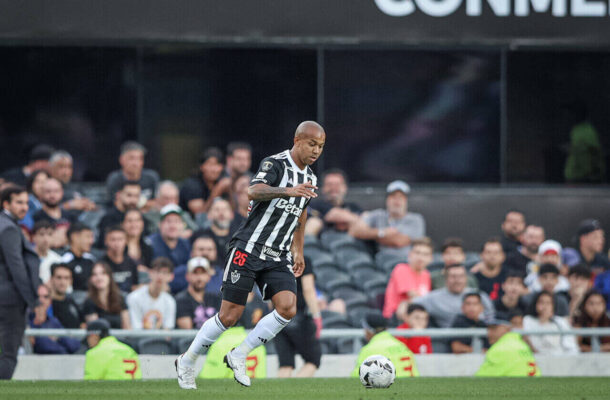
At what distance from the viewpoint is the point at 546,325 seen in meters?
13.3

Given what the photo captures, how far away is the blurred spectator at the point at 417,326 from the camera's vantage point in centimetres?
1266

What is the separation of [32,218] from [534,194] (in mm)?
7679

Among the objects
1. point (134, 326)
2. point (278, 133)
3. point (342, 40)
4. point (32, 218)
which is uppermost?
point (342, 40)

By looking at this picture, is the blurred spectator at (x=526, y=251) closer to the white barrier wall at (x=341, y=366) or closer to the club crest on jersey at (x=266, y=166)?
the white barrier wall at (x=341, y=366)

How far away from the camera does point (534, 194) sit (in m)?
17.8

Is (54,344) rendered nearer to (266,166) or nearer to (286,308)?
(286,308)

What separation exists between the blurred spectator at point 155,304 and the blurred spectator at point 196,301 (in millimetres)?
95

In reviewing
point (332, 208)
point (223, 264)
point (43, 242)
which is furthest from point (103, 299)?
point (332, 208)

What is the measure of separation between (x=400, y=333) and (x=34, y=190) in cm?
471

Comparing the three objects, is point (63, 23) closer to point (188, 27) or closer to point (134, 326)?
point (188, 27)

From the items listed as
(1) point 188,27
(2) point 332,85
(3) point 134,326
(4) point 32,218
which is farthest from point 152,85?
(3) point 134,326

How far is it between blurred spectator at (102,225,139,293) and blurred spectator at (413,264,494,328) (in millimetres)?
3070

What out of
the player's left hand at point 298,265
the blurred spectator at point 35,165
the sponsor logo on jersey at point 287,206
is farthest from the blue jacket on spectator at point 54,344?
the sponsor logo on jersey at point 287,206

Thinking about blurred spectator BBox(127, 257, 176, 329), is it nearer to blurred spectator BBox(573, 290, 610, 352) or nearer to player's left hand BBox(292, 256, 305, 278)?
player's left hand BBox(292, 256, 305, 278)
